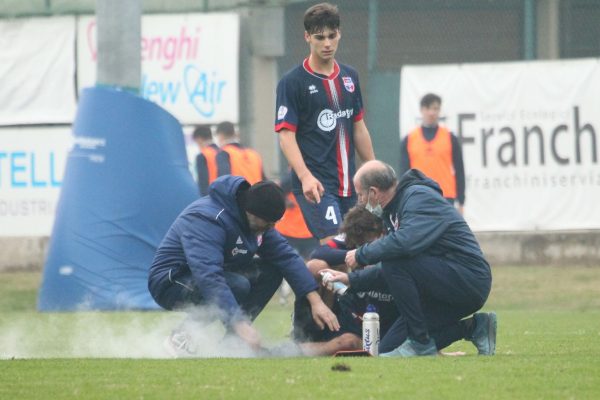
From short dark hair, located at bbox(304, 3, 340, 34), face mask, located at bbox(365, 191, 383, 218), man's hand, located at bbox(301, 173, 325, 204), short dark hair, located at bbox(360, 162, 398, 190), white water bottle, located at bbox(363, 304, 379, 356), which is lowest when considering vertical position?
white water bottle, located at bbox(363, 304, 379, 356)

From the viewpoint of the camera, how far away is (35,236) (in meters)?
19.3

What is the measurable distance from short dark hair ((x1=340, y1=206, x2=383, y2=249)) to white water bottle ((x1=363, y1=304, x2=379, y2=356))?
0.49m

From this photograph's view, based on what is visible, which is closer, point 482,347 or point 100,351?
point 482,347

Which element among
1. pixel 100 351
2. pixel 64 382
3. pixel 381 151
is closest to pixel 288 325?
pixel 100 351

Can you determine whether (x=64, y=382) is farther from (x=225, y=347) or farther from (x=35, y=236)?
(x=35, y=236)

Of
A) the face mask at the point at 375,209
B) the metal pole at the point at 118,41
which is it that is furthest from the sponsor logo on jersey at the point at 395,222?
the metal pole at the point at 118,41

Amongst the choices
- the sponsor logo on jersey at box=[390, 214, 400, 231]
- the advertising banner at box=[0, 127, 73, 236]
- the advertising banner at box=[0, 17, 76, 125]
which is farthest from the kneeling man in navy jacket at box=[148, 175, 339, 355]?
the advertising banner at box=[0, 17, 76, 125]

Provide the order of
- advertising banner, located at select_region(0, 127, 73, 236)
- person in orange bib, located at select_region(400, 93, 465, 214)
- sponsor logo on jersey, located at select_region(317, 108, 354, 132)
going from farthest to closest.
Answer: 1. advertising banner, located at select_region(0, 127, 73, 236)
2. person in orange bib, located at select_region(400, 93, 465, 214)
3. sponsor logo on jersey, located at select_region(317, 108, 354, 132)

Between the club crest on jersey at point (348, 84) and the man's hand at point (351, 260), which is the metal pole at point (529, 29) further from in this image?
the man's hand at point (351, 260)

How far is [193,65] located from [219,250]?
10.8 meters

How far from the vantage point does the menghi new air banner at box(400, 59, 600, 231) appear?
18562 mm

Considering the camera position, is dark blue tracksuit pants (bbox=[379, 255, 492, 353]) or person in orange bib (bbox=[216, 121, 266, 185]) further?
person in orange bib (bbox=[216, 121, 266, 185])

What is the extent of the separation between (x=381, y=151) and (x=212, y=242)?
34.0 ft

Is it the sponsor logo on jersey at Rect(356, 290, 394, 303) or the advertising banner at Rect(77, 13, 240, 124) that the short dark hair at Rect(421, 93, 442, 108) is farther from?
the sponsor logo on jersey at Rect(356, 290, 394, 303)
